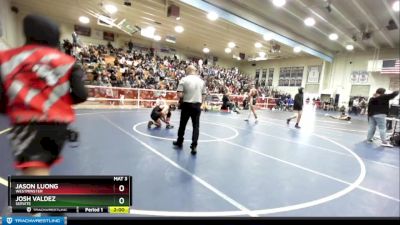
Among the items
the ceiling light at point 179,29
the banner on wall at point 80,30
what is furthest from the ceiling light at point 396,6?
the ceiling light at point 179,29

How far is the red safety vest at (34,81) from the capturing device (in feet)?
1.34

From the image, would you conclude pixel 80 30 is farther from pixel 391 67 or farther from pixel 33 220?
pixel 391 67

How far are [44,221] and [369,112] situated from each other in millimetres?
1550

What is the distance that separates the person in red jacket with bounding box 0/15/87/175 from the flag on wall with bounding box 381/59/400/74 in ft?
3.38

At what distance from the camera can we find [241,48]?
20.3ft

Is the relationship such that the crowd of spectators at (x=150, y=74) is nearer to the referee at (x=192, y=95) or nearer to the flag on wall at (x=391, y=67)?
the referee at (x=192, y=95)

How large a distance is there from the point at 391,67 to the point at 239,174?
2.60 ft

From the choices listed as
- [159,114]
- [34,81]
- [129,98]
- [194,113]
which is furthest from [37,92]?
[129,98]

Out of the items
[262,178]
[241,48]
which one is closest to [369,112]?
[262,178]

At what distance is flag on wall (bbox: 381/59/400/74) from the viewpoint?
0.80m

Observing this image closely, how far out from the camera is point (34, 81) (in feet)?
1.37
